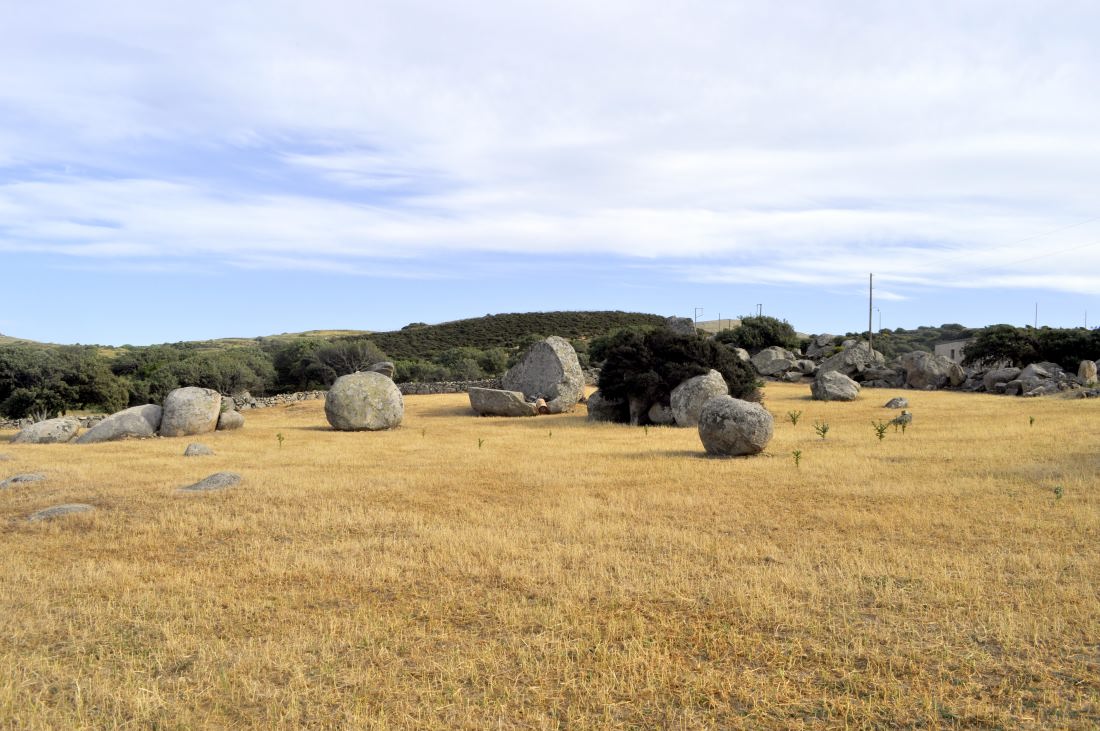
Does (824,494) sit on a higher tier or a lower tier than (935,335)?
lower

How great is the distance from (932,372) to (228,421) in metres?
33.2

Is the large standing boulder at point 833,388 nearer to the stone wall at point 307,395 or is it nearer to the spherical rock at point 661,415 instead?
the spherical rock at point 661,415

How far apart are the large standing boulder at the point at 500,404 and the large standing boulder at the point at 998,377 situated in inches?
878

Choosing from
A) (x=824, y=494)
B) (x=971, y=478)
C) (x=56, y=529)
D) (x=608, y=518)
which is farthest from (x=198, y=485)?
(x=971, y=478)

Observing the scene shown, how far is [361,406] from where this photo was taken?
2539cm

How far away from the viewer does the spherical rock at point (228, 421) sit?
2492 centimetres

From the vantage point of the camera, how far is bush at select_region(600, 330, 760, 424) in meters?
25.8

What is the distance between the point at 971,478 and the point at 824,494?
3101 mm

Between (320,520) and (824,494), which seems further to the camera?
(824,494)

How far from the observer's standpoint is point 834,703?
529 cm

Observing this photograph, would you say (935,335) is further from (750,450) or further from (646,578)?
(646,578)

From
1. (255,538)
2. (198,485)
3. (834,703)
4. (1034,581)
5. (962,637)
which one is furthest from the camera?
(198,485)

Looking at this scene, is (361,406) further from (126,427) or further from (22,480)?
(22,480)

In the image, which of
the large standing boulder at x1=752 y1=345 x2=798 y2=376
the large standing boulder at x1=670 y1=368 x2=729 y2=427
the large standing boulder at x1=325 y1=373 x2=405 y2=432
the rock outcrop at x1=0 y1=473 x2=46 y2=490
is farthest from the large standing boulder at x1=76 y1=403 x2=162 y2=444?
the large standing boulder at x1=752 y1=345 x2=798 y2=376
